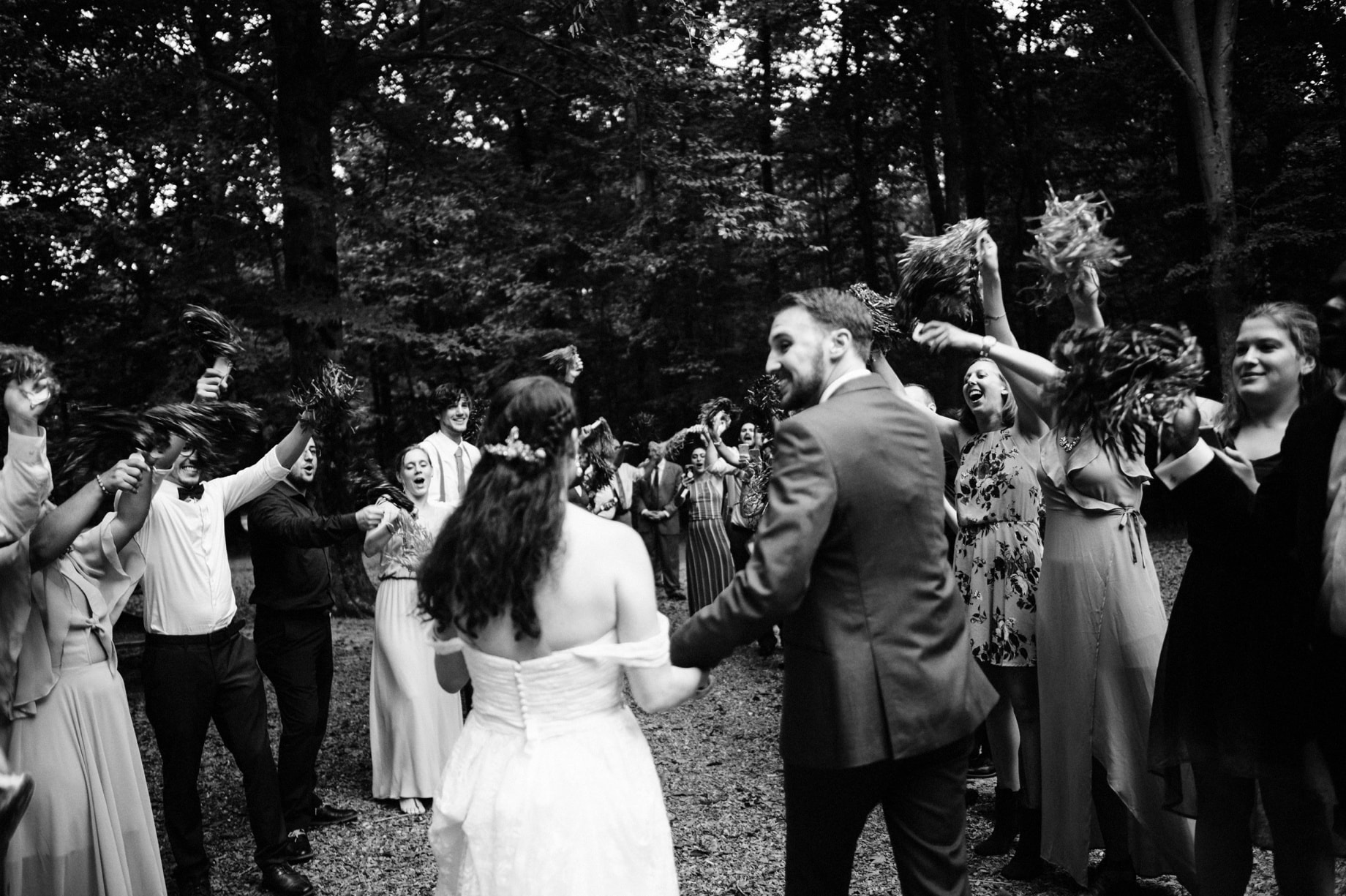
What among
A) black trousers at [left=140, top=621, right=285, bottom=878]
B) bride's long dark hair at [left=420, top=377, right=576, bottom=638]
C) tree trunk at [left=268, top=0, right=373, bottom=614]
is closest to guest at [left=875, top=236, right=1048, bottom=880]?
bride's long dark hair at [left=420, top=377, right=576, bottom=638]

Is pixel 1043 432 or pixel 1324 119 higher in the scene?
pixel 1324 119

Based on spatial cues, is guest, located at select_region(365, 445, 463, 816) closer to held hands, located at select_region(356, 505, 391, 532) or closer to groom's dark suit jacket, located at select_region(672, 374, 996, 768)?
held hands, located at select_region(356, 505, 391, 532)

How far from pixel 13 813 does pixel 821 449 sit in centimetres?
222

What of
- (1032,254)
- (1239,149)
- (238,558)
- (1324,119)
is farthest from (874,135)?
(1032,254)

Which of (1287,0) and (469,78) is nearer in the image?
(469,78)

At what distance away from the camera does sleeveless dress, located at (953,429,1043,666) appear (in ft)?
15.4

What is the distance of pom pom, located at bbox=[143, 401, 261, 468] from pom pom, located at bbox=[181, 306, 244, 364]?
415 millimetres

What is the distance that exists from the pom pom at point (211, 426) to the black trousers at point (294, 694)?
1.65 m

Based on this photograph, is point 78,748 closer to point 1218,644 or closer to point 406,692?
point 406,692

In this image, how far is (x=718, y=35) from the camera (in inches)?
467

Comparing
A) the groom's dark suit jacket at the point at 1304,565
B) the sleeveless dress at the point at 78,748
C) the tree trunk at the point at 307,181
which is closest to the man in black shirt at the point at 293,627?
the sleeveless dress at the point at 78,748

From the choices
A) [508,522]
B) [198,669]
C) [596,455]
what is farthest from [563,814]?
[596,455]

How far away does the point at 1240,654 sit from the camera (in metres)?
3.26

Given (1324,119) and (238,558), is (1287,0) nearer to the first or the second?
(1324,119)
